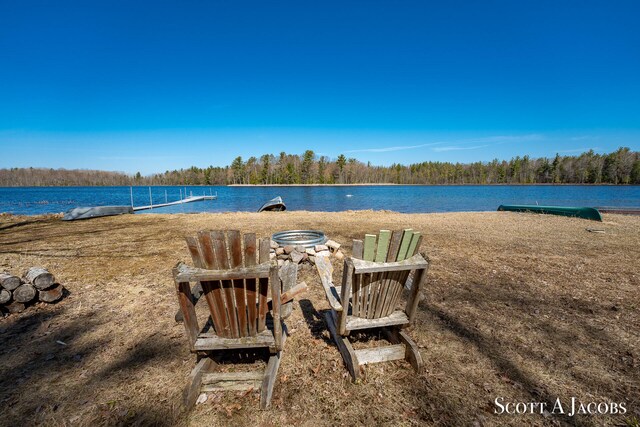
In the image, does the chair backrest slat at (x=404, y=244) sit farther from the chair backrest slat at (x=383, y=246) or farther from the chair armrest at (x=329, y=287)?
the chair armrest at (x=329, y=287)

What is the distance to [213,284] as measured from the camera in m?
2.44

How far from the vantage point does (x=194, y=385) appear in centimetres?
245

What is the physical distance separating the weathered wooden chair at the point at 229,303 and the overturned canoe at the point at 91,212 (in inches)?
627

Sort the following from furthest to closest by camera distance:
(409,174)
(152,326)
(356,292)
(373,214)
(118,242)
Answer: (409,174)
(373,214)
(118,242)
(152,326)
(356,292)

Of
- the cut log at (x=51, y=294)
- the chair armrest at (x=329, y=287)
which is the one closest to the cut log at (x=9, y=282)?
the cut log at (x=51, y=294)

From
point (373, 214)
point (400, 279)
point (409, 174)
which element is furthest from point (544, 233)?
point (409, 174)

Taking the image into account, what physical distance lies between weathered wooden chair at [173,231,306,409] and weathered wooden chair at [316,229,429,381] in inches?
28.4

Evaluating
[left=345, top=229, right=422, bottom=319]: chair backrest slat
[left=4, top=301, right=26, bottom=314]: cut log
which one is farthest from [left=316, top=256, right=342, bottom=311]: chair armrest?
[left=4, top=301, right=26, bottom=314]: cut log

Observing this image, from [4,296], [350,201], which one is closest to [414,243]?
[4,296]

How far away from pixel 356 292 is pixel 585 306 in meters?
4.24

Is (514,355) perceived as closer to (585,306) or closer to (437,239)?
(585,306)

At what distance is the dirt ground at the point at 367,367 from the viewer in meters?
2.41

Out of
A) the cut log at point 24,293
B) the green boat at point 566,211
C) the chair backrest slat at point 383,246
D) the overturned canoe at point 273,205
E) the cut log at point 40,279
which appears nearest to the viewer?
the chair backrest slat at point 383,246

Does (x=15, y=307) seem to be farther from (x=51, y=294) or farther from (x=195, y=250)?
(x=195, y=250)
